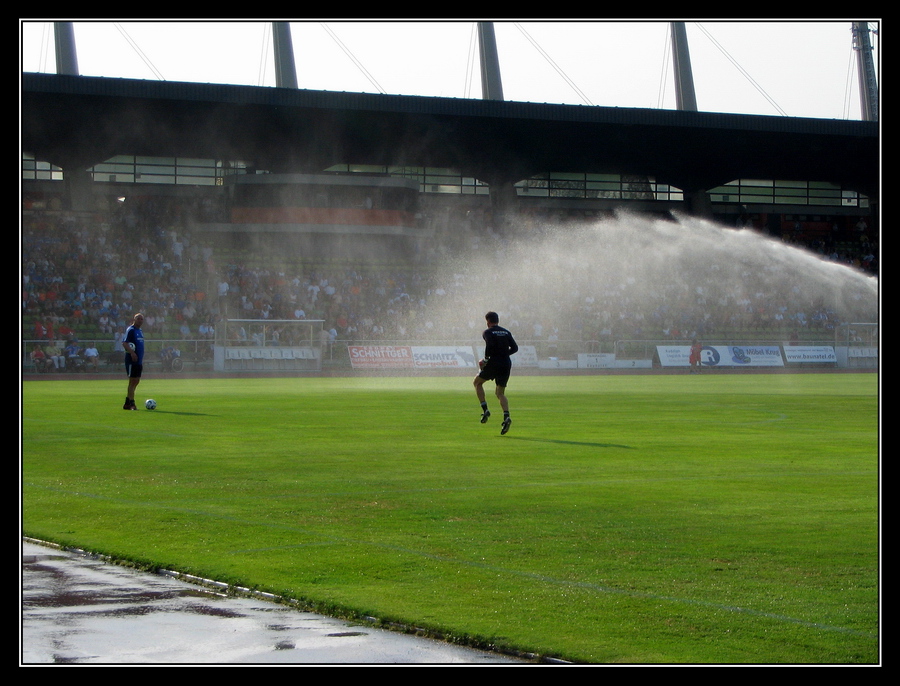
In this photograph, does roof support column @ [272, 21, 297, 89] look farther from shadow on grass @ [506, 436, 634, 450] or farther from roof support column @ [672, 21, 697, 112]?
shadow on grass @ [506, 436, 634, 450]

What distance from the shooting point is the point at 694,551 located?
9.39m

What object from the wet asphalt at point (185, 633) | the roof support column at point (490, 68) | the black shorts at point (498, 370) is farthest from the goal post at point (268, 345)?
the wet asphalt at point (185, 633)

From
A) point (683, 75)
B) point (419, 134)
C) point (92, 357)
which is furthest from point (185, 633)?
point (683, 75)

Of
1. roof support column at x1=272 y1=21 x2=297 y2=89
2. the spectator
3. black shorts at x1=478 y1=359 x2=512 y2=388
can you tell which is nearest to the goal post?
the spectator

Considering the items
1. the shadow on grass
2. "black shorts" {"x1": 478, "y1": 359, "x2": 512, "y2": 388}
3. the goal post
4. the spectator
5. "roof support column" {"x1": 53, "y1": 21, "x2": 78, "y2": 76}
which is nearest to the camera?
the shadow on grass

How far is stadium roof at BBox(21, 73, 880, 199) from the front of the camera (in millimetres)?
51875

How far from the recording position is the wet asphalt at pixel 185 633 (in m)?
6.30

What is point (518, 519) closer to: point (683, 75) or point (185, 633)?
point (185, 633)

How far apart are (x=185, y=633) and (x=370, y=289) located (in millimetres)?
50645

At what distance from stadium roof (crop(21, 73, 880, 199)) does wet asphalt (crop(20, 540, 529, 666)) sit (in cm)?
4426

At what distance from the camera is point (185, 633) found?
678 cm

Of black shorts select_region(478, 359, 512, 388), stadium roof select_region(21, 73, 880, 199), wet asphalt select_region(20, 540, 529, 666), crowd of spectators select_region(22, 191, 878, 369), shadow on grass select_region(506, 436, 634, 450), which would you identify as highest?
stadium roof select_region(21, 73, 880, 199)

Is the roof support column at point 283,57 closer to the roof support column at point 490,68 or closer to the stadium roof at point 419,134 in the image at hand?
the stadium roof at point 419,134

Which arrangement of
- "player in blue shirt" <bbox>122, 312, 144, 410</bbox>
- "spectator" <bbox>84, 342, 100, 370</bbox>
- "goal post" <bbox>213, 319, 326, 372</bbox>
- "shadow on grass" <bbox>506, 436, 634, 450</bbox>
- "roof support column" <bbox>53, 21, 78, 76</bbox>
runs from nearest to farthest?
"shadow on grass" <bbox>506, 436, 634, 450</bbox>
"player in blue shirt" <bbox>122, 312, 144, 410</bbox>
"spectator" <bbox>84, 342, 100, 370</bbox>
"goal post" <bbox>213, 319, 326, 372</bbox>
"roof support column" <bbox>53, 21, 78, 76</bbox>
